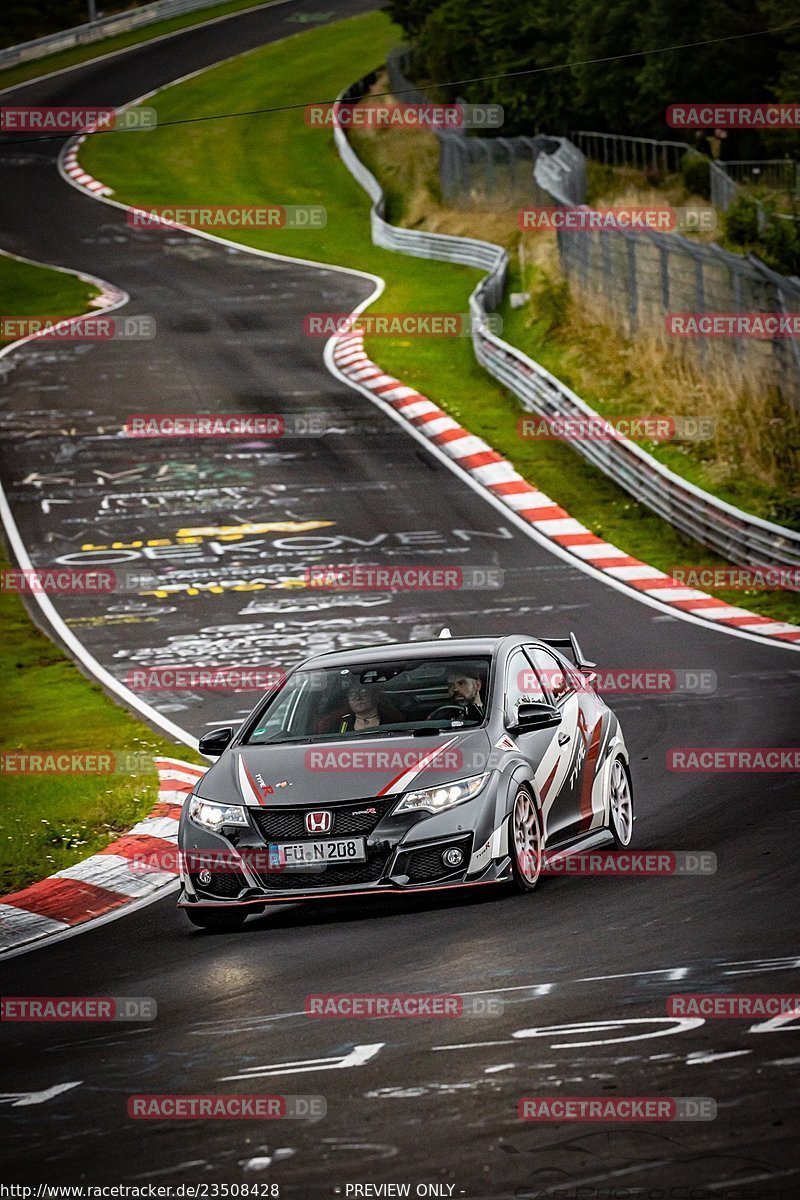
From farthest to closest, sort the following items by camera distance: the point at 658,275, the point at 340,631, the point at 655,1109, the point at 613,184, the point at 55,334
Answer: the point at 613,184
the point at 55,334
the point at 658,275
the point at 340,631
the point at 655,1109

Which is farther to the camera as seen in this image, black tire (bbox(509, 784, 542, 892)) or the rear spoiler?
the rear spoiler

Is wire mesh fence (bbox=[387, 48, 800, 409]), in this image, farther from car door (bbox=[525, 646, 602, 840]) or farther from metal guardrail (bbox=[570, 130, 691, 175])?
car door (bbox=[525, 646, 602, 840])

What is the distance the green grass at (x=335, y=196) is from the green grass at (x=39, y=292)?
695 centimetres

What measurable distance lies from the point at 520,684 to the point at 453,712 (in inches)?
21.7

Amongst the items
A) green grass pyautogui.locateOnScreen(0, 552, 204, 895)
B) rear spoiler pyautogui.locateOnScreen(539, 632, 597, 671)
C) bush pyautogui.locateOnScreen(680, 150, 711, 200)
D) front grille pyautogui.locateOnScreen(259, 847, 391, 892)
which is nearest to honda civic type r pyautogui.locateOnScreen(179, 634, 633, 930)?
front grille pyautogui.locateOnScreen(259, 847, 391, 892)

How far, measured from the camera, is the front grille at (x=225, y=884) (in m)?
10.1

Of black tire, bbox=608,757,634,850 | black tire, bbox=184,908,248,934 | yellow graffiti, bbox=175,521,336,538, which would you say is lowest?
yellow graffiti, bbox=175,521,336,538

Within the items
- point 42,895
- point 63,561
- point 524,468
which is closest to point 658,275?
point 524,468

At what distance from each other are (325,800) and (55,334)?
106ft

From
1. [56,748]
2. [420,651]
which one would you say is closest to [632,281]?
[56,748]

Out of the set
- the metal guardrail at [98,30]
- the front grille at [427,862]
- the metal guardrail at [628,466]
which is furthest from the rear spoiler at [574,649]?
the metal guardrail at [98,30]

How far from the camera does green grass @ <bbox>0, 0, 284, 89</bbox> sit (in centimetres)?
7588

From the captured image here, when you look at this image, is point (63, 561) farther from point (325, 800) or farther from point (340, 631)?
point (325, 800)

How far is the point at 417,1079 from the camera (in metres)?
7.10
